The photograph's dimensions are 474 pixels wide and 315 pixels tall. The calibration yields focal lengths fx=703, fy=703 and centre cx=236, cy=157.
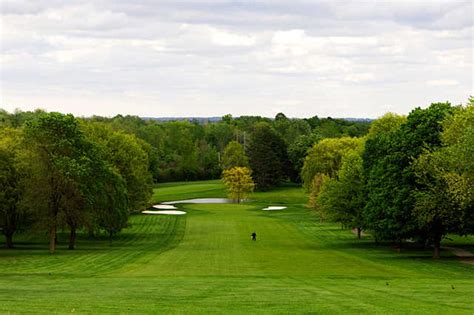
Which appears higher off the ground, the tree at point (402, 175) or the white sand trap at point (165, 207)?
the tree at point (402, 175)

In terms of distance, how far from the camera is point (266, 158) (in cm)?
14400

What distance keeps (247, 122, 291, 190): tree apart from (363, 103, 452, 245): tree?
89.3 meters

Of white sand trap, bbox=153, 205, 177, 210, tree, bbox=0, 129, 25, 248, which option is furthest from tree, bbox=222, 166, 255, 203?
tree, bbox=0, 129, 25, 248

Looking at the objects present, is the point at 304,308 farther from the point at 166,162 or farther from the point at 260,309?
the point at 166,162

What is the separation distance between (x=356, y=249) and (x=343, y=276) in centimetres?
2035

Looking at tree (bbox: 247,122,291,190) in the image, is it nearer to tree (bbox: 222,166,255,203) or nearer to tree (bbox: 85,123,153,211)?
tree (bbox: 222,166,255,203)

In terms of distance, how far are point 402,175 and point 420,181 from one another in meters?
2.08

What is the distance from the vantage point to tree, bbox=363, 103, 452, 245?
165 ft

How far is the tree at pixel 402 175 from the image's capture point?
5025cm

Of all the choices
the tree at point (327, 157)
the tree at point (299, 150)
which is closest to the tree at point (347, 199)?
the tree at point (327, 157)

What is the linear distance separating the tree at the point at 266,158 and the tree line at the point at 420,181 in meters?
81.1

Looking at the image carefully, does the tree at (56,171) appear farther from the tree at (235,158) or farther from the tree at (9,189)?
the tree at (235,158)

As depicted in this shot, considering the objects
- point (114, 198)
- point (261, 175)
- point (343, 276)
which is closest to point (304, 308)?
point (343, 276)

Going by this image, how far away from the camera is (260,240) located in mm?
65562
